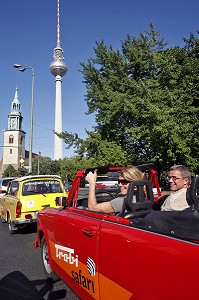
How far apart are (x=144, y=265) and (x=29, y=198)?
6.13 meters

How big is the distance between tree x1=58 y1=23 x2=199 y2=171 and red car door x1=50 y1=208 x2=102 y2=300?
14617 millimetres

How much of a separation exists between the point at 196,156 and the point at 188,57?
759cm

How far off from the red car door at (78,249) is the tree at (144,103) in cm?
1462

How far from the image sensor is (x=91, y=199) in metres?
3.45

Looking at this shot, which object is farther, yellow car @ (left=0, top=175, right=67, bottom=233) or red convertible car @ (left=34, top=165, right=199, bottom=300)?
yellow car @ (left=0, top=175, right=67, bottom=233)

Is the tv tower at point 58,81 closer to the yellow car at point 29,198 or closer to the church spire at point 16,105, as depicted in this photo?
the church spire at point 16,105

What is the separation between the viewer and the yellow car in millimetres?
7656

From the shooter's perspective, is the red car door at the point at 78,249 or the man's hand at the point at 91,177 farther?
the man's hand at the point at 91,177

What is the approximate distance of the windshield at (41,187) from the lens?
26.4ft

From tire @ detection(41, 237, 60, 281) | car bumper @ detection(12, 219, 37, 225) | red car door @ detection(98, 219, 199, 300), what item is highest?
red car door @ detection(98, 219, 199, 300)

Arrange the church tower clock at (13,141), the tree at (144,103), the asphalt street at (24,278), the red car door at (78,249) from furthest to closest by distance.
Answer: the church tower clock at (13,141) < the tree at (144,103) < the asphalt street at (24,278) < the red car door at (78,249)

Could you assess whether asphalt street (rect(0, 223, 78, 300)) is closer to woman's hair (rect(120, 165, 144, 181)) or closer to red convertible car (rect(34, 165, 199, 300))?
red convertible car (rect(34, 165, 199, 300))

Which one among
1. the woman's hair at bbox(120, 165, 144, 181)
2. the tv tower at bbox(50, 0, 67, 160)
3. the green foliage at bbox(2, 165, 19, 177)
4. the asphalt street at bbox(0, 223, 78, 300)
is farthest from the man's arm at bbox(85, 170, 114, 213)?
the green foliage at bbox(2, 165, 19, 177)

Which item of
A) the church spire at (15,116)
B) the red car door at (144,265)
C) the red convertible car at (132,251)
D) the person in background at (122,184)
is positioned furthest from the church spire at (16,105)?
the red car door at (144,265)
